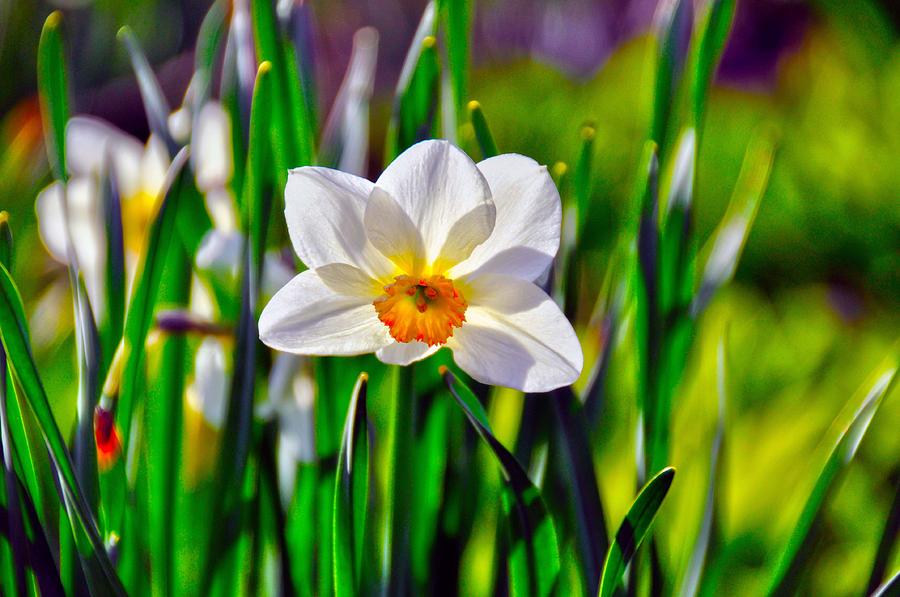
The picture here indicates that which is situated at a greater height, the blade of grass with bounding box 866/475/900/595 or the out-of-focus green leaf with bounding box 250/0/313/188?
the out-of-focus green leaf with bounding box 250/0/313/188

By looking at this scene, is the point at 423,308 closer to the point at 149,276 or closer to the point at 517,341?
the point at 517,341

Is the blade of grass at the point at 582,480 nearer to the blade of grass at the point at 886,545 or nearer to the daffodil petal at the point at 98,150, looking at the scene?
the blade of grass at the point at 886,545

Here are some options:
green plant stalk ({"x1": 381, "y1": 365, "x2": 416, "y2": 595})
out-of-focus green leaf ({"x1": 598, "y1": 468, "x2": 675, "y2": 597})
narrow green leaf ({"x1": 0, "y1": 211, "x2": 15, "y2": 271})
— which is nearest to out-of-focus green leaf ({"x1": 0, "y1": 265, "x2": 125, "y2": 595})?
narrow green leaf ({"x1": 0, "y1": 211, "x2": 15, "y2": 271})

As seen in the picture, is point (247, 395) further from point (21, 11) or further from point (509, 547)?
point (21, 11)

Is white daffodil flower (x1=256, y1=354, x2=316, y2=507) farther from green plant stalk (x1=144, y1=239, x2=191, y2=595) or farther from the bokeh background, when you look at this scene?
the bokeh background

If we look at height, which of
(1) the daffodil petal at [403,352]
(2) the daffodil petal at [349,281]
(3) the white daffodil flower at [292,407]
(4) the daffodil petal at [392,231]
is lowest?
(3) the white daffodil flower at [292,407]

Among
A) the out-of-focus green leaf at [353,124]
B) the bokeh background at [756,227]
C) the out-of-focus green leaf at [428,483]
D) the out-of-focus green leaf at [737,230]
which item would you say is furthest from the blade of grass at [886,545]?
the out-of-focus green leaf at [353,124]
